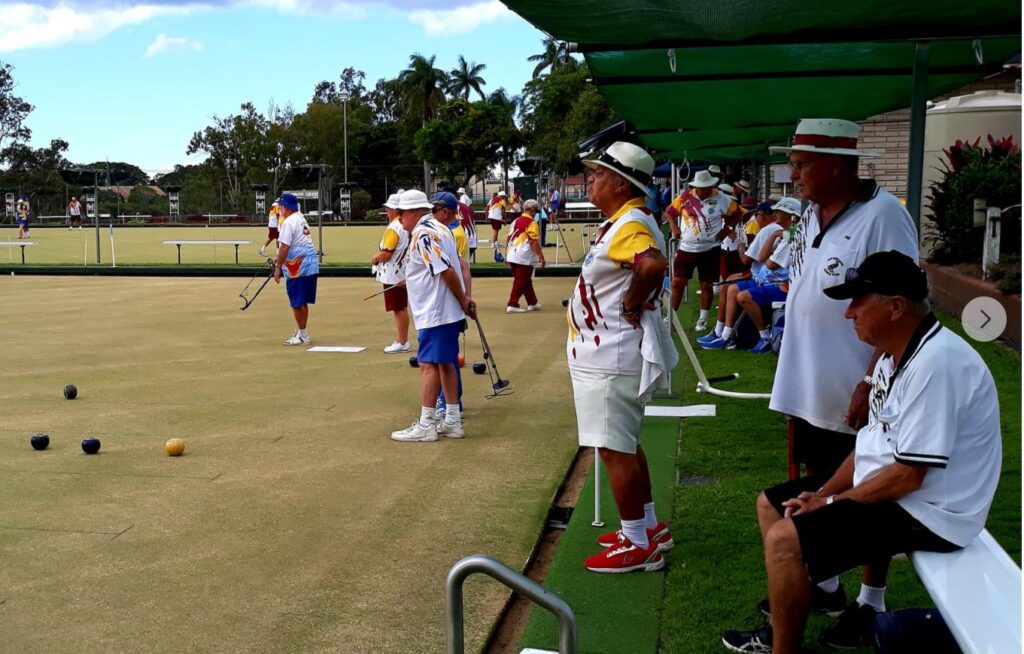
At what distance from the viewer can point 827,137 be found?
13.9ft

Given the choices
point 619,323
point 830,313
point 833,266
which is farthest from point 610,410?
point 833,266

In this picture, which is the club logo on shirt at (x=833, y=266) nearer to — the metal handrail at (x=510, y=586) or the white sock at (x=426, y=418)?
the metal handrail at (x=510, y=586)

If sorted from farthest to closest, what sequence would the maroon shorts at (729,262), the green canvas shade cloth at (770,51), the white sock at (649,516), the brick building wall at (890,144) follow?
the brick building wall at (890,144), the maroon shorts at (729,262), the white sock at (649,516), the green canvas shade cloth at (770,51)

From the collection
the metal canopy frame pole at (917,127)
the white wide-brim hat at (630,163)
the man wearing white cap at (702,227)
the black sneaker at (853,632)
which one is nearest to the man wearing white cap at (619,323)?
the white wide-brim hat at (630,163)

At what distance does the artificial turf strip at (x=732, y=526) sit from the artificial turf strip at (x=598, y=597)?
82mm

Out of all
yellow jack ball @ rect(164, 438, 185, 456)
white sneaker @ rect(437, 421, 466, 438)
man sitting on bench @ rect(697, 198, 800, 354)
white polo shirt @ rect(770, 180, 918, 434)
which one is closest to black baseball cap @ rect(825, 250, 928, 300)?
white polo shirt @ rect(770, 180, 918, 434)

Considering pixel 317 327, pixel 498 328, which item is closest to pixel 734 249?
pixel 498 328

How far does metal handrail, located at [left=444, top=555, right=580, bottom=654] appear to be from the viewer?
2410mm

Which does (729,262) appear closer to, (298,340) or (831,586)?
(298,340)

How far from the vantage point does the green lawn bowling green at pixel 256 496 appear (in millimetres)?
4547

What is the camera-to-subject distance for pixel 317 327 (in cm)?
1459

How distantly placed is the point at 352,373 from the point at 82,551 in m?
5.41

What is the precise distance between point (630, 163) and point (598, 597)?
195 centimetres

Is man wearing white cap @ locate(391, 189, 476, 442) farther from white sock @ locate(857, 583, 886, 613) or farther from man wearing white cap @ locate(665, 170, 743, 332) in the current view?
man wearing white cap @ locate(665, 170, 743, 332)
